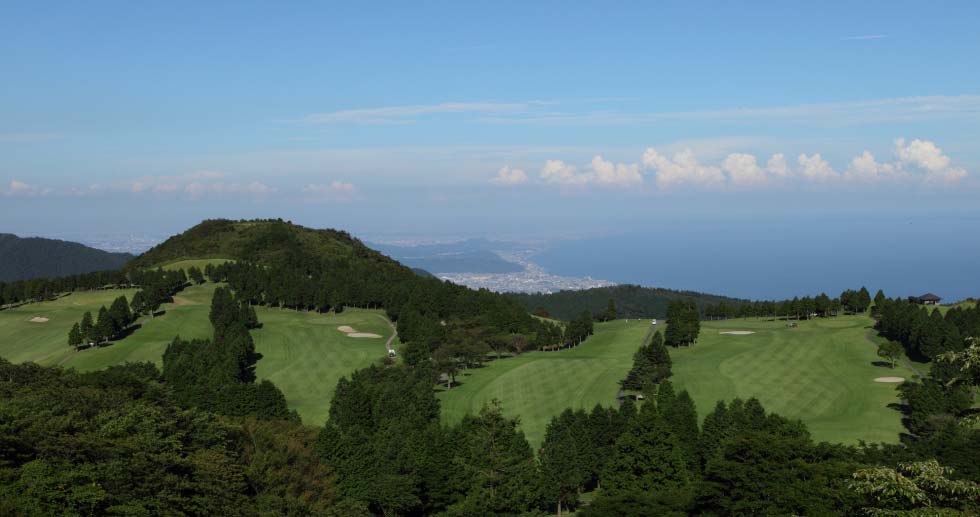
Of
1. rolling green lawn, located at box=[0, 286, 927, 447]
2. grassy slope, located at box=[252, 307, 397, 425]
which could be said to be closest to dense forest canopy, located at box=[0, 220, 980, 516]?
rolling green lawn, located at box=[0, 286, 927, 447]

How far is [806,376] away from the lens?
Answer: 10538 cm

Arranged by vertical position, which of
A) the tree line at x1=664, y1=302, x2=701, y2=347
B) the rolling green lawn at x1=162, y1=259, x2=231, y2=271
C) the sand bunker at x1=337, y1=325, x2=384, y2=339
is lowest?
the sand bunker at x1=337, y1=325, x2=384, y2=339

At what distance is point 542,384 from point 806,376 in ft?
126

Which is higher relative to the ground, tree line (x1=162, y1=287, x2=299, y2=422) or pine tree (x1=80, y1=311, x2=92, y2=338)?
pine tree (x1=80, y1=311, x2=92, y2=338)

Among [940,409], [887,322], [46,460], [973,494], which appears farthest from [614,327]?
[973,494]

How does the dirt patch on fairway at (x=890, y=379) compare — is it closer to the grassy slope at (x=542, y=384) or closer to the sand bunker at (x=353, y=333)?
the grassy slope at (x=542, y=384)

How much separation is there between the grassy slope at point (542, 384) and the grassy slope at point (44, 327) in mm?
61942

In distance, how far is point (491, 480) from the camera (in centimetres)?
5684

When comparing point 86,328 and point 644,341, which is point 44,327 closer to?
point 86,328

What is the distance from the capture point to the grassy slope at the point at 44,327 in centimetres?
11350

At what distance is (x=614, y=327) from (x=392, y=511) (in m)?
102

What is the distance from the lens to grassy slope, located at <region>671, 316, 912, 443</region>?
285 feet

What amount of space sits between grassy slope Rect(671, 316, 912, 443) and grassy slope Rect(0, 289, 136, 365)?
96.6m

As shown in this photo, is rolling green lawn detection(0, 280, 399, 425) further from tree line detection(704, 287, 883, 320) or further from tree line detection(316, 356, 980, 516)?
tree line detection(704, 287, 883, 320)
